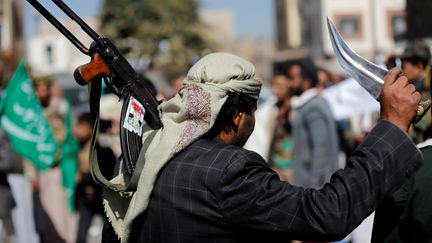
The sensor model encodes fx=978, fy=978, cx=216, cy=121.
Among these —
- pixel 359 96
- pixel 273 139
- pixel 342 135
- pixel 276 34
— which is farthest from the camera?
pixel 276 34

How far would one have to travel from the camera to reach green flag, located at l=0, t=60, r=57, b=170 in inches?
338

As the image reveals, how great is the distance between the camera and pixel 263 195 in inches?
117

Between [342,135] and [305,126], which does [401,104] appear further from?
[342,135]

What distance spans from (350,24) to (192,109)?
198 ft

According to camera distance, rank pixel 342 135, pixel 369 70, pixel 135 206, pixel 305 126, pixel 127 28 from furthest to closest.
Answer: pixel 127 28 → pixel 342 135 → pixel 305 126 → pixel 135 206 → pixel 369 70

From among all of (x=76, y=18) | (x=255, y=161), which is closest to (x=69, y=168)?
(x=76, y=18)

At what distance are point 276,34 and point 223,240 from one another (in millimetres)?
91361

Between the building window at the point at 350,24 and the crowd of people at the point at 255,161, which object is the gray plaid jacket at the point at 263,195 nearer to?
the crowd of people at the point at 255,161

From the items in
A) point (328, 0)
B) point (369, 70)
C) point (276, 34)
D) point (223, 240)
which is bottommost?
point (276, 34)

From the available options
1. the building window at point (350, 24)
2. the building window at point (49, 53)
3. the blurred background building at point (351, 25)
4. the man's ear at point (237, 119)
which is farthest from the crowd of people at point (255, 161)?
the building window at point (49, 53)

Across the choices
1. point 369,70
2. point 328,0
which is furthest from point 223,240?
point 328,0

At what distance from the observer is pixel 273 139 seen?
9.84m

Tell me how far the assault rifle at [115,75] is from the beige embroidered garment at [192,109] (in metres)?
0.10

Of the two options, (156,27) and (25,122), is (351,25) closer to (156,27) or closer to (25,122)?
(156,27)
